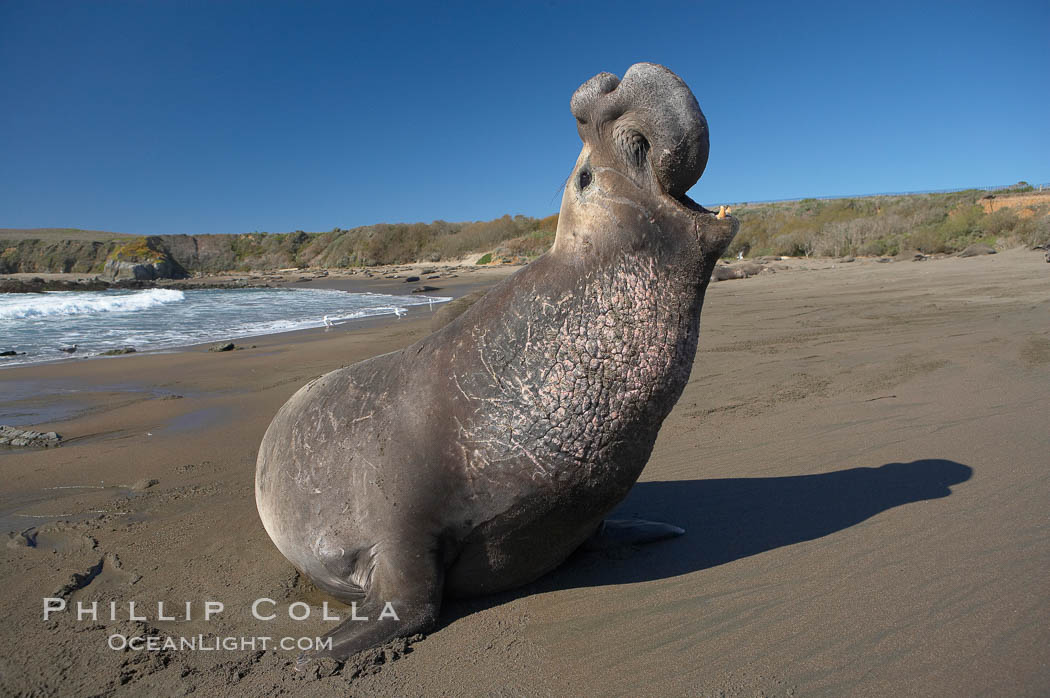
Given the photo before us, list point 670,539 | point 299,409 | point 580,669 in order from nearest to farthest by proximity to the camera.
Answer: point 580,669 < point 299,409 < point 670,539

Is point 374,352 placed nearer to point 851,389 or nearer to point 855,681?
point 851,389

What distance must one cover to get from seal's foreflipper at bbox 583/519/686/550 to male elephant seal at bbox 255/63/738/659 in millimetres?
459

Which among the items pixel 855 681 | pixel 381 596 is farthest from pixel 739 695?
pixel 381 596

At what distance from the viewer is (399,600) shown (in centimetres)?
225

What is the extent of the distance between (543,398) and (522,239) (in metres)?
43.4

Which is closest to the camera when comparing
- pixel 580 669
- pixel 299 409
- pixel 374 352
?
pixel 580 669

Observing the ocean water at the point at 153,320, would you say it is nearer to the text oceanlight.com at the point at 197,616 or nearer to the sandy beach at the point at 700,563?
the sandy beach at the point at 700,563

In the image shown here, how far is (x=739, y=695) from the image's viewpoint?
1.94 m

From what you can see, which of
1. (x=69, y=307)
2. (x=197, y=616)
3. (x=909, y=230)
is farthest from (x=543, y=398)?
(x=909, y=230)

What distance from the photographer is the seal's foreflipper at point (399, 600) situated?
222 cm

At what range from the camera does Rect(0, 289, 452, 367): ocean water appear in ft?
42.4

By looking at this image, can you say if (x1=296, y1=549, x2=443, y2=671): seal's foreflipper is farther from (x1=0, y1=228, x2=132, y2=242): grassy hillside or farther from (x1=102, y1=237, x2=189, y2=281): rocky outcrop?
(x1=0, y1=228, x2=132, y2=242): grassy hillside

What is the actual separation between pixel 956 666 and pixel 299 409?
2579 millimetres

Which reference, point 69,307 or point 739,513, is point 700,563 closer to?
point 739,513
